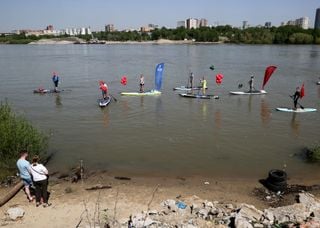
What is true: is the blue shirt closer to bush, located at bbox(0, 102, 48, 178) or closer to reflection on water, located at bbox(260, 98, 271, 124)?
bush, located at bbox(0, 102, 48, 178)

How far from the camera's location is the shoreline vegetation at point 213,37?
12631 cm

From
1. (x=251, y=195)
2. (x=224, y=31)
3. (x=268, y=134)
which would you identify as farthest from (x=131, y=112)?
(x=224, y=31)

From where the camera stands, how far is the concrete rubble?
866 centimetres

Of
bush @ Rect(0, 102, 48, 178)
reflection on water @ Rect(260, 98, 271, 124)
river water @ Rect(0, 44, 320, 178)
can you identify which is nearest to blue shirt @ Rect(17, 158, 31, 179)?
bush @ Rect(0, 102, 48, 178)

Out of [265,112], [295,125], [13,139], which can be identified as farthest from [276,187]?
[265,112]

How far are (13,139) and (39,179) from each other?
3.41 meters

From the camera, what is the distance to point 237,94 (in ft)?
98.8

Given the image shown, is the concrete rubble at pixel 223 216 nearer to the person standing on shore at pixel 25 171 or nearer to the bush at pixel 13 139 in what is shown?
the person standing on shore at pixel 25 171

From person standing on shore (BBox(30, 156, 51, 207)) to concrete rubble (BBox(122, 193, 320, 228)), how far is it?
2.86m

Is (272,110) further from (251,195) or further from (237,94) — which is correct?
(251,195)

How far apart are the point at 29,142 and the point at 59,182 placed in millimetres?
1982

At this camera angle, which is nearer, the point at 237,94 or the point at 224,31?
the point at 237,94

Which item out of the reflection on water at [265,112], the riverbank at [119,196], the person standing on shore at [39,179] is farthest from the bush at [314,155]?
the person standing on shore at [39,179]

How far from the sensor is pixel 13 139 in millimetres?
12953
